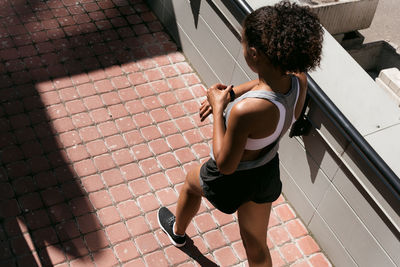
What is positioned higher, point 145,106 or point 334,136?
point 334,136

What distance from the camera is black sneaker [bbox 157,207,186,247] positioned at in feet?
13.2

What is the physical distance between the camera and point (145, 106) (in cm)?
503

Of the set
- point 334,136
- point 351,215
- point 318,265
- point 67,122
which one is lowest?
point 318,265

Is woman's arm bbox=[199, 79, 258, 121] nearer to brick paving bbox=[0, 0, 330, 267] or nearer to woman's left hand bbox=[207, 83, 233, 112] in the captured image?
woman's left hand bbox=[207, 83, 233, 112]

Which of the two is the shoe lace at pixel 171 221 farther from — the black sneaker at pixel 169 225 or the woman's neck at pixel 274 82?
the woman's neck at pixel 274 82

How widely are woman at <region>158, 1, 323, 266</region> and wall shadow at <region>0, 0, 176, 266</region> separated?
1.21 meters

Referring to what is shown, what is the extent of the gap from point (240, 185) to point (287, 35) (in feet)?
3.54

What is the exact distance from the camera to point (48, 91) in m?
4.98

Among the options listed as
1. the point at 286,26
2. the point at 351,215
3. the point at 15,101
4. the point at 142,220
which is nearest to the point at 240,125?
the point at 286,26

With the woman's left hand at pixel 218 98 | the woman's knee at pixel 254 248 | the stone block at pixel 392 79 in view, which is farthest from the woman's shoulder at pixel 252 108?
the stone block at pixel 392 79

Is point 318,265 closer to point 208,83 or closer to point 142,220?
point 142,220

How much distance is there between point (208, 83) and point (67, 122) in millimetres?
1535

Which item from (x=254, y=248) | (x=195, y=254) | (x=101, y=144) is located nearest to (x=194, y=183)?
(x=254, y=248)

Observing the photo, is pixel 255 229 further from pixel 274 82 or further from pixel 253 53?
pixel 253 53
